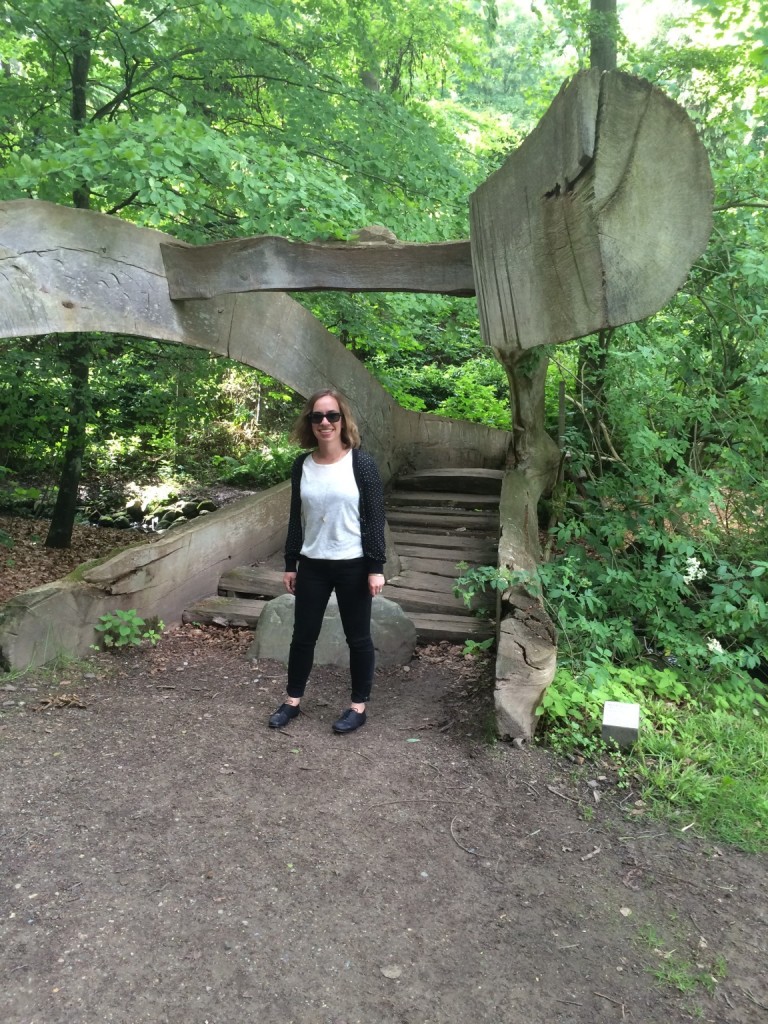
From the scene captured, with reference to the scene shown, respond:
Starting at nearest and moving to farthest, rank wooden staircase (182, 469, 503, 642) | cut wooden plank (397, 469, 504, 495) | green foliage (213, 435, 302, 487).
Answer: wooden staircase (182, 469, 503, 642) → cut wooden plank (397, 469, 504, 495) → green foliage (213, 435, 302, 487)

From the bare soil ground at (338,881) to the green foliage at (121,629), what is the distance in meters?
0.60

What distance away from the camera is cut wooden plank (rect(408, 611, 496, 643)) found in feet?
15.9

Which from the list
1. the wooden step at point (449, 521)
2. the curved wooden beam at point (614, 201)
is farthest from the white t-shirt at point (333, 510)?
the wooden step at point (449, 521)

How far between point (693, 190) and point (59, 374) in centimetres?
589

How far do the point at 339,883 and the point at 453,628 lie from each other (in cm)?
251

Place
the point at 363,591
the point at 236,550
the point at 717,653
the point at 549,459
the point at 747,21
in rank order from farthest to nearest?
the point at 747,21, the point at 549,459, the point at 236,550, the point at 717,653, the point at 363,591

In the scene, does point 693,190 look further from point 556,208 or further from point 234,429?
point 234,429

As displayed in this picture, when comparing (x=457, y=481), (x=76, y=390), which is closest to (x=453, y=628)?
(x=457, y=481)

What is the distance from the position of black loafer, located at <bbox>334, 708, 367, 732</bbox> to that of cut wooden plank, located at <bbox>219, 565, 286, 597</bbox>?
1.90 m

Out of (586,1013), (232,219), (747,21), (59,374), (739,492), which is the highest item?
(747,21)

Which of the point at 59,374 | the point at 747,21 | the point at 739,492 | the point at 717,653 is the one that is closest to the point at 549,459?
the point at 739,492

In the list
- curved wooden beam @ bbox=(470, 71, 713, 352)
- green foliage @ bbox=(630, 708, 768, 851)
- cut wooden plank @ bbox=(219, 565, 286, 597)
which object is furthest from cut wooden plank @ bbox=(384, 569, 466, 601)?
curved wooden beam @ bbox=(470, 71, 713, 352)

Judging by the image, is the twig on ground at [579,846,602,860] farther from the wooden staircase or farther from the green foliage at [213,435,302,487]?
the green foliage at [213,435,302,487]

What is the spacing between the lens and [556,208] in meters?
2.52
